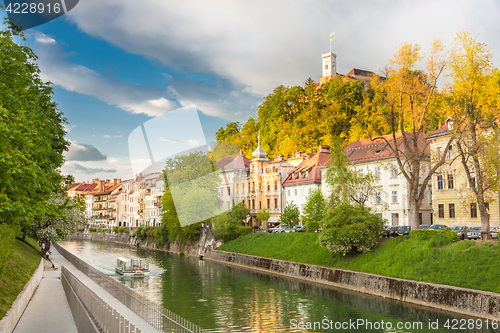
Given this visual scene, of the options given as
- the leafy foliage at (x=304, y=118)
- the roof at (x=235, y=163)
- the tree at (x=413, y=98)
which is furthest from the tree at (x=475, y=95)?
the roof at (x=235, y=163)

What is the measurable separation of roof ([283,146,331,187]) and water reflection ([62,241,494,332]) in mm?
31285

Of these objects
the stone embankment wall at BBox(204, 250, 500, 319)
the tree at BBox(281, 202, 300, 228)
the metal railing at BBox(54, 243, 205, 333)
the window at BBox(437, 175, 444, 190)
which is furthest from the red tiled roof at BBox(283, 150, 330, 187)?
the metal railing at BBox(54, 243, 205, 333)

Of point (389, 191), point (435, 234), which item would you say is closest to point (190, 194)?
point (389, 191)

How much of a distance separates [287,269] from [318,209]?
14639 millimetres

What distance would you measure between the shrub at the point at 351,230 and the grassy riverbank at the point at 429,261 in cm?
88

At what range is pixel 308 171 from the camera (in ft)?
→ 242

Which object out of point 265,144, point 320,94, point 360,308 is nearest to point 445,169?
point 360,308

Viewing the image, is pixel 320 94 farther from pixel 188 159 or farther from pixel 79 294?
pixel 79 294

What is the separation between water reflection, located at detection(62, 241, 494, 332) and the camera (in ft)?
76.3

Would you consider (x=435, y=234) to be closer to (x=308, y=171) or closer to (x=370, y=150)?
(x=370, y=150)

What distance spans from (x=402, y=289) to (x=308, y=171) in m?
46.4

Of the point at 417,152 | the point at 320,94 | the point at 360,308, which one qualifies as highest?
the point at 320,94

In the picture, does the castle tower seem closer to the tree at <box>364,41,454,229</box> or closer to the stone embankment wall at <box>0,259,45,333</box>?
the tree at <box>364,41,454,229</box>

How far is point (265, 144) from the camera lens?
102125 millimetres
